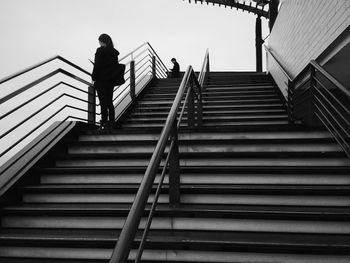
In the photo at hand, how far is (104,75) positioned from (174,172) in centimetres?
242

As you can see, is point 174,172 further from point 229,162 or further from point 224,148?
point 224,148

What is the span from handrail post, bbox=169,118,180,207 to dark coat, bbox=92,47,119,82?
2.29 m

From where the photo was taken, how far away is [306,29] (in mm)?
5164

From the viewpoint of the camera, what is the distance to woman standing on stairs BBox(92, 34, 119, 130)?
4723mm

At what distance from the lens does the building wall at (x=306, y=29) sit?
152 inches

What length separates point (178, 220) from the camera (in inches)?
107

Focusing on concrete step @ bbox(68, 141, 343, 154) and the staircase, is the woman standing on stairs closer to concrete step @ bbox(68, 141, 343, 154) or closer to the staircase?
the staircase

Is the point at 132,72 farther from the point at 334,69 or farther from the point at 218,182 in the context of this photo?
the point at 218,182

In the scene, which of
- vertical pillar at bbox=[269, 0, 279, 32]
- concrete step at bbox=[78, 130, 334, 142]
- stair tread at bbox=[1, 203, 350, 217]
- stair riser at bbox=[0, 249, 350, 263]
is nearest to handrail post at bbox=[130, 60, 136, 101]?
concrete step at bbox=[78, 130, 334, 142]

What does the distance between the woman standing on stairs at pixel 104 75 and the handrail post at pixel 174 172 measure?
6.85 ft

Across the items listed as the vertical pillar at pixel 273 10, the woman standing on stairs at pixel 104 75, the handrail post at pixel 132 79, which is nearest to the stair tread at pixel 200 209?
the woman standing on stairs at pixel 104 75

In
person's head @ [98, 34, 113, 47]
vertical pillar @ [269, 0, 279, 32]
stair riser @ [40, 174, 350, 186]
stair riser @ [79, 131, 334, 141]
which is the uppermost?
vertical pillar @ [269, 0, 279, 32]

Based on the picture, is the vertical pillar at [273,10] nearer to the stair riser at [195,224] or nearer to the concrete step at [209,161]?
the concrete step at [209,161]

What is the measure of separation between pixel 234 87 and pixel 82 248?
527cm
